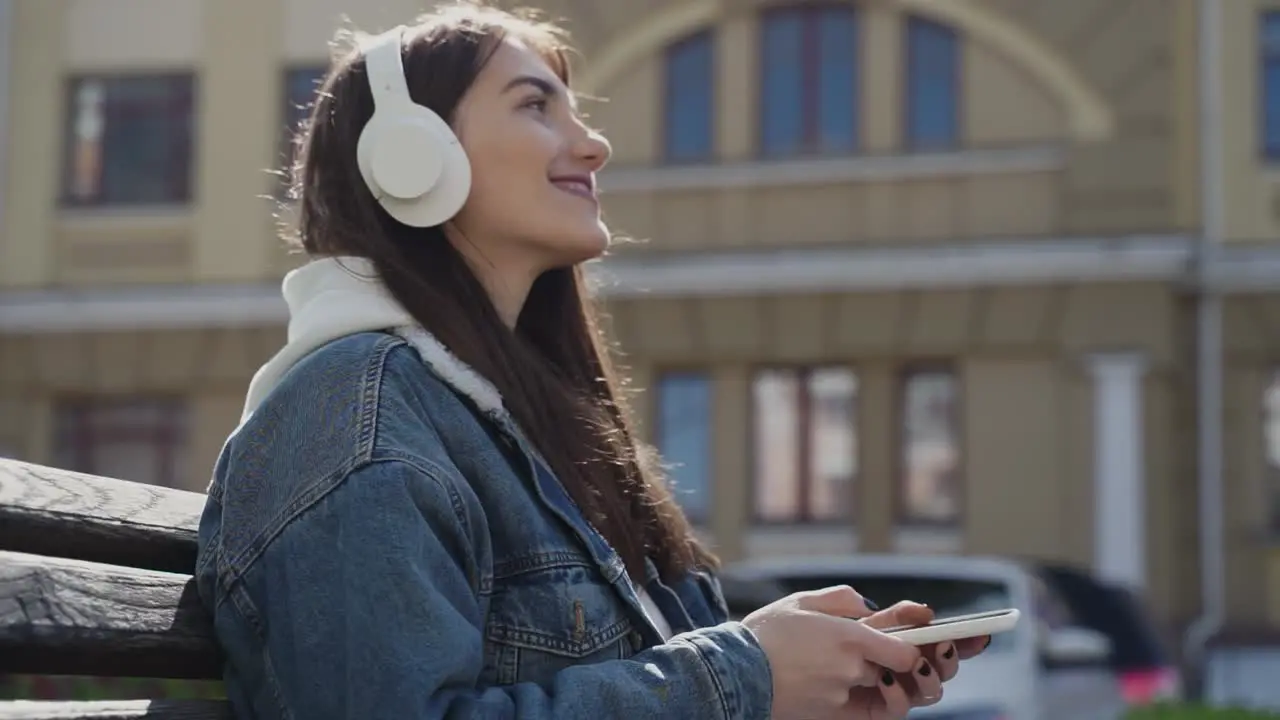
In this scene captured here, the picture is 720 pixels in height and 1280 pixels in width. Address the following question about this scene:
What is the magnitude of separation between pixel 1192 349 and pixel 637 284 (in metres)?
5.10

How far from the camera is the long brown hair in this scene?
219cm

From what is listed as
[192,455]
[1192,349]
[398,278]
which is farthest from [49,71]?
[398,278]

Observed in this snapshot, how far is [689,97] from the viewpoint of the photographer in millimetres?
18453

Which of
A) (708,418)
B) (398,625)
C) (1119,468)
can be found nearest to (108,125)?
(708,418)

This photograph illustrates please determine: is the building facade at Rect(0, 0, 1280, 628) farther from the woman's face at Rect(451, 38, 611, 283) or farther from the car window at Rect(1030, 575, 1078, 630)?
the woman's face at Rect(451, 38, 611, 283)

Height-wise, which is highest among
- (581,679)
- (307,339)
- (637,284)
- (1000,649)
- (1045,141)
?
(1045,141)

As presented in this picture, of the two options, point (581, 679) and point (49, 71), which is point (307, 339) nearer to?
point (581, 679)

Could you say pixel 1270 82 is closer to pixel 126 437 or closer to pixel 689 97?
pixel 689 97

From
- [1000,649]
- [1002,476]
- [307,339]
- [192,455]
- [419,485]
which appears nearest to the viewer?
[419,485]

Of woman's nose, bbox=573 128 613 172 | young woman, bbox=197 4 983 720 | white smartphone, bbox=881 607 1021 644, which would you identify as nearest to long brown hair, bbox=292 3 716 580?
young woman, bbox=197 4 983 720

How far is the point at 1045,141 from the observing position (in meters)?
17.5

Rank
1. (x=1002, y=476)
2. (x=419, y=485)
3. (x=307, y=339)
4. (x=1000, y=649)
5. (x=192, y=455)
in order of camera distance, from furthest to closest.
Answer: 1. (x=192, y=455)
2. (x=1002, y=476)
3. (x=1000, y=649)
4. (x=307, y=339)
5. (x=419, y=485)

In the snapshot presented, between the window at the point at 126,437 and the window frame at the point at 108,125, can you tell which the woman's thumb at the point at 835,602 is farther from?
the window frame at the point at 108,125

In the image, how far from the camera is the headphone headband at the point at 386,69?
231cm
